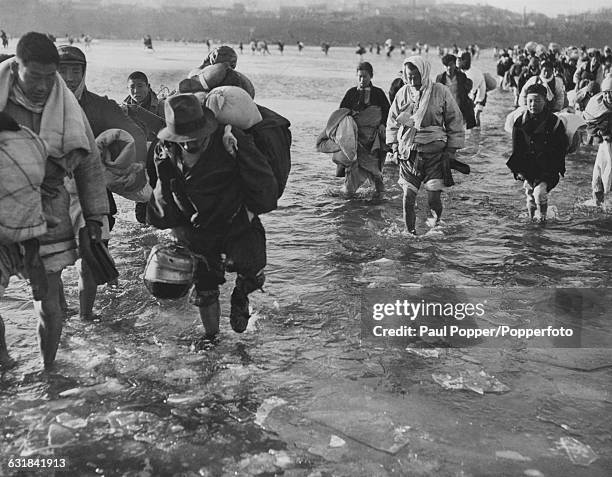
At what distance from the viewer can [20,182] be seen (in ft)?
11.0

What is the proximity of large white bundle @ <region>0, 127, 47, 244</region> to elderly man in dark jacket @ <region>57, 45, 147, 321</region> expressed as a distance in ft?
3.13

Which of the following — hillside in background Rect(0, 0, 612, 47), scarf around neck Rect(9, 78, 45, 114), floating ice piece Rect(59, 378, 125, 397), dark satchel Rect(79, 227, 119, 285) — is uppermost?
hillside in background Rect(0, 0, 612, 47)

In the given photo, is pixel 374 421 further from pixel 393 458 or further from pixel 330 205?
pixel 330 205

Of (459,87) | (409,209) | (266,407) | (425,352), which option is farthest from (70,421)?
(459,87)

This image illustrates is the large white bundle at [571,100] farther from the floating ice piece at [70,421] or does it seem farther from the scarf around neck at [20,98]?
the floating ice piece at [70,421]

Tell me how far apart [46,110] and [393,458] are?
238 centimetres

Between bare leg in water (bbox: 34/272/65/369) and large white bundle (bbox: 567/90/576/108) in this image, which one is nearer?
bare leg in water (bbox: 34/272/65/369)

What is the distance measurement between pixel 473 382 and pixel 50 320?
239 centimetres

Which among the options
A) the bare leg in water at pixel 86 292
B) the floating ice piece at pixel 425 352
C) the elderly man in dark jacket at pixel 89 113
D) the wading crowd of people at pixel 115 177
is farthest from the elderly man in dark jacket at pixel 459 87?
the bare leg in water at pixel 86 292

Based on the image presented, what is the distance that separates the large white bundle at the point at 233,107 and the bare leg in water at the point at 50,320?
1.24 metres

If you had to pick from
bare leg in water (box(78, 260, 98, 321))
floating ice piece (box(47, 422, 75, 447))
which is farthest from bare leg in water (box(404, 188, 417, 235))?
floating ice piece (box(47, 422, 75, 447))

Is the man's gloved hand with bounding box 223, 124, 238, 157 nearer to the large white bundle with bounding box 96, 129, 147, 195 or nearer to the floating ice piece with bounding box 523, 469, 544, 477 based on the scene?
the large white bundle with bounding box 96, 129, 147, 195

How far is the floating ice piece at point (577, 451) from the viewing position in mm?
3199

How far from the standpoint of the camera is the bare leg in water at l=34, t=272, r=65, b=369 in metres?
3.76
